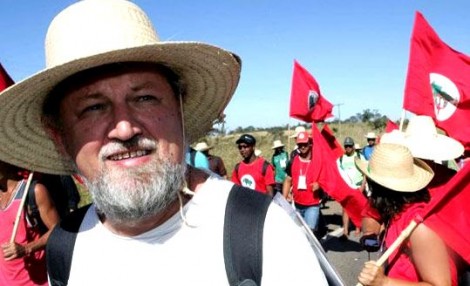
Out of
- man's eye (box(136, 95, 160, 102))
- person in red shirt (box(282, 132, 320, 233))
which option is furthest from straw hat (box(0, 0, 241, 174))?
person in red shirt (box(282, 132, 320, 233))

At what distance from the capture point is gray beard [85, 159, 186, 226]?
1.61 m

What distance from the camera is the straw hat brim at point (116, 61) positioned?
62.5 inches

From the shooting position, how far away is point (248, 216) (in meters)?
1.48

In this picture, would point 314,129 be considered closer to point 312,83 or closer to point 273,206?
point 312,83

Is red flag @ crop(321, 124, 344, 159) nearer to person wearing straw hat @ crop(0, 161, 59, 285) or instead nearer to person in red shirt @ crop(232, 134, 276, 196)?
person in red shirt @ crop(232, 134, 276, 196)

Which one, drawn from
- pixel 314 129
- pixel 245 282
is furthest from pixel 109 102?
pixel 314 129

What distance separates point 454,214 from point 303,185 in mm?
5151

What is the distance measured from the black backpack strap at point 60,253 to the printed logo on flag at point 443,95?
3278 mm

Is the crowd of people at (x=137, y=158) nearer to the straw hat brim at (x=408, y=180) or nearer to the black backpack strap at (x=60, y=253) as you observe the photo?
the black backpack strap at (x=60, y=253)

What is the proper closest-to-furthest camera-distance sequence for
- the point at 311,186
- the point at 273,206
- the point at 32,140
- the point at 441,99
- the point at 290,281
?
the point at 290,281, the point at 273,206, the point at 32,140, the point at 441,99, the point at 311,186

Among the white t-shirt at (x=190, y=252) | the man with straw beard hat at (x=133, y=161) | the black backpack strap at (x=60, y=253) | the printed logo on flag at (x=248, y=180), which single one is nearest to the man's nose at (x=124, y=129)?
the man with straw beard hat at (x=133, y=161)

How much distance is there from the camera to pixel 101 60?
154cm

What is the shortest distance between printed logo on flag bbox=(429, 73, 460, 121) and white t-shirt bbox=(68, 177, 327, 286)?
2962 mm

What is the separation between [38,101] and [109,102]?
14.3 inches
